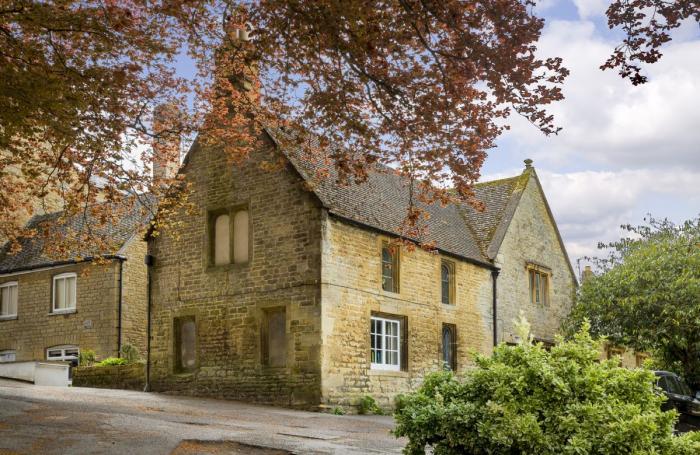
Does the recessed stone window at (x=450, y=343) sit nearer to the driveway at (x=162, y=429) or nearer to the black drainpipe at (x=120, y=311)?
the driveway at (x=162, y=429)

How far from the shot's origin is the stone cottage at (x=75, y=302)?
29.7 m

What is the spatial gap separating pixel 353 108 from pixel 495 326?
61.1 ft

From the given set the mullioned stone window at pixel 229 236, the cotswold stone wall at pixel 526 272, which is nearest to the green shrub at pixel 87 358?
the mullioned stone window at pixel 229 236

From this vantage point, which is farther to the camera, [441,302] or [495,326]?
[495,326]

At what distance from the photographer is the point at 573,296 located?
33500mm

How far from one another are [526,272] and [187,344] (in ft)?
44.2

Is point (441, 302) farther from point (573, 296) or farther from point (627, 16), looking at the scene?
point (627, 16)

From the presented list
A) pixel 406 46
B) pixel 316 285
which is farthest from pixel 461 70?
pixel 316 285

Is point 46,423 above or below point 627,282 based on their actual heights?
below

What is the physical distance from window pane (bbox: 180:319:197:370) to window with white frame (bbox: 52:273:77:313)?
29.7 feet

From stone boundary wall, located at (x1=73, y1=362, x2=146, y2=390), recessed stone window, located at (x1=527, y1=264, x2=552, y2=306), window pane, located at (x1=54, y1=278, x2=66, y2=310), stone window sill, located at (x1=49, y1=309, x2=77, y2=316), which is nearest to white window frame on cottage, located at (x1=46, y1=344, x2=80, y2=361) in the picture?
stone window sill, located at (x1=49, y1=309, x2=77, y2=316)

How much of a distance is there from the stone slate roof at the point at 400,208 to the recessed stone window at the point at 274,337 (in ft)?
10.8

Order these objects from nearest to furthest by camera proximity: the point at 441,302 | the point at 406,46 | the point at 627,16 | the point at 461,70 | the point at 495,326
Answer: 1. the point at 627,16
2. the point at 461,70
3. the point at 406,46
4. the point at 441,302
5. the point at 495,326

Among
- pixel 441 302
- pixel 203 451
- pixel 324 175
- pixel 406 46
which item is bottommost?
pixel 203 451
